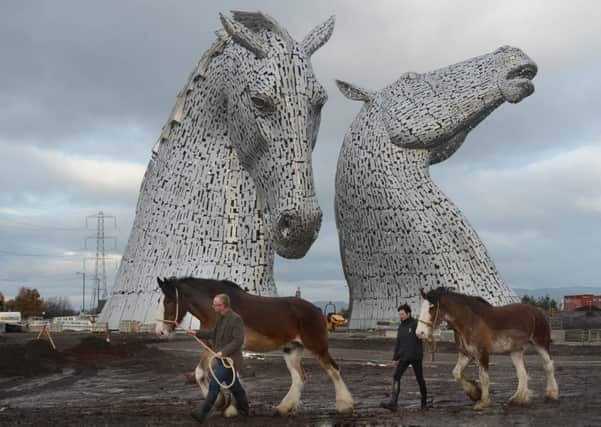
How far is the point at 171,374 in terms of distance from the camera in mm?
12891

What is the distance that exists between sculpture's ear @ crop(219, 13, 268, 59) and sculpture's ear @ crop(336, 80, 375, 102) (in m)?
13.2

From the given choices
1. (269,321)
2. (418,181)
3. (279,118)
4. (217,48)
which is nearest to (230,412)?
(269,321)

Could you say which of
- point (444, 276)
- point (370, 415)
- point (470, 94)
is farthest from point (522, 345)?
point (470, 94)

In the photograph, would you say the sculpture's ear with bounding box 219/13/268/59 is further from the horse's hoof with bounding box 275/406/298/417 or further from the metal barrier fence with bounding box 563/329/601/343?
the metal barrier fence with bounding box 563/329/601/343

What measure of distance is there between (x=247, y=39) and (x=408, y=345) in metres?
9.14

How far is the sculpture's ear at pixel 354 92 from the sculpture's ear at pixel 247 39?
13.2 metres

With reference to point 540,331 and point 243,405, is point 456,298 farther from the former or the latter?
point 243,405

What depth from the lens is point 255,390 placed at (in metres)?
10.2

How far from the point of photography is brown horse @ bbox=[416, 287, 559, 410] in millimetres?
7875

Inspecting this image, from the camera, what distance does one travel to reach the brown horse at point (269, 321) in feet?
24.2

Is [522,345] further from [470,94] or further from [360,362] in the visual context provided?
[470,94]

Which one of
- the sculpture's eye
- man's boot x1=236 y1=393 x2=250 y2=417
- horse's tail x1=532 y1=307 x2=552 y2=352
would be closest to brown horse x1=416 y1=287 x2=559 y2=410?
horse's tail x1=532 y1=307 x2=552 y2=352

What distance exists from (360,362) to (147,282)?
586cm

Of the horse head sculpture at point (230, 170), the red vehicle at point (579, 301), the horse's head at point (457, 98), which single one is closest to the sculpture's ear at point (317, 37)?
the horse head sculpture at point (230, 170)
